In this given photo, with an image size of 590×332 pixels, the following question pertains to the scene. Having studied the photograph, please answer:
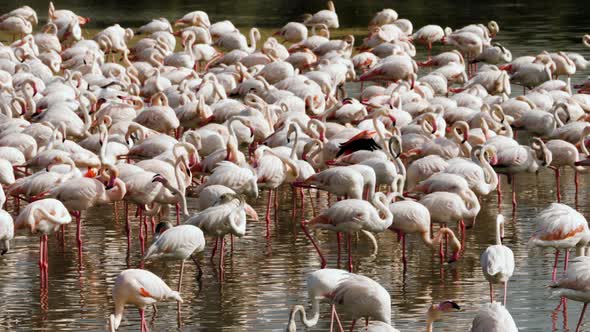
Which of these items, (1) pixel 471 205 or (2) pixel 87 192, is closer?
(2) pixel 87 192

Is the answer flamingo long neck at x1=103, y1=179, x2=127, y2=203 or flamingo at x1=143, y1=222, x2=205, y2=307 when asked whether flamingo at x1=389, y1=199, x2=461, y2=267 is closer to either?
flamingo at x1=143, y1=222, x2=205, y2=307

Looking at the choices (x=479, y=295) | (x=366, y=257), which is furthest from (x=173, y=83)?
(x=479, y=295)

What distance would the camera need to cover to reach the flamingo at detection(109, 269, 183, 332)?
32.8ft

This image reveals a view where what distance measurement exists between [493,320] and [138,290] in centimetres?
297

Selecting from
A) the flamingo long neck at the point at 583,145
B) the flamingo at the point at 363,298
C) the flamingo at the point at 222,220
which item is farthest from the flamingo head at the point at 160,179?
the flamingo long neck at the point at 583,145

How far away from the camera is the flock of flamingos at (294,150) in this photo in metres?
11.2

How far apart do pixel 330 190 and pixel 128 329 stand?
3604 mm

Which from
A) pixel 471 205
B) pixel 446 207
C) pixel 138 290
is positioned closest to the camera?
pixel 138 290

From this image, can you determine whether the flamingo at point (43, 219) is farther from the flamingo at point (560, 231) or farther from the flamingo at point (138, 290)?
the flamingo at point (560, 231)

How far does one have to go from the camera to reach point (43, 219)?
1195 cm

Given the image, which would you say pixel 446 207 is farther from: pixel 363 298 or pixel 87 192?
pixel 87 192

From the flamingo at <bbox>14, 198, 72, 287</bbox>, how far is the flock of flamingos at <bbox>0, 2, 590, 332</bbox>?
2 cm

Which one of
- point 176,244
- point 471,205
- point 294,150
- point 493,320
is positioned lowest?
point 471,205

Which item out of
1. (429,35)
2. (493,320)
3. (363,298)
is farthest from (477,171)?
(429,35)
